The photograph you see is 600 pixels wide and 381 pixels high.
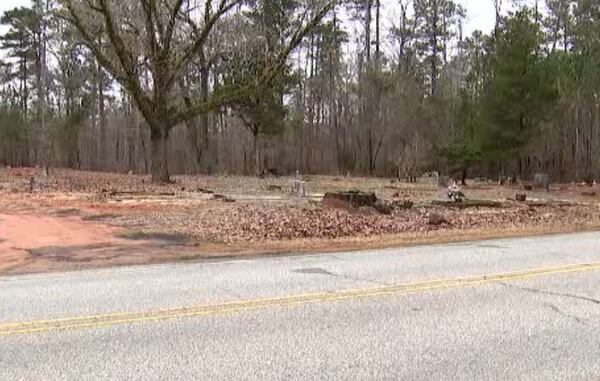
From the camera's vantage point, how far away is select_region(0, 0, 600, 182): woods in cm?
3206

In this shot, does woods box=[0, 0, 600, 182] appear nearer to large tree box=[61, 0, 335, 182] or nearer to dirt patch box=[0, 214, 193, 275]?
large tree box=[61, 0, 335, 182]

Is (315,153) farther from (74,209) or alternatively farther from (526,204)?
(74,209)

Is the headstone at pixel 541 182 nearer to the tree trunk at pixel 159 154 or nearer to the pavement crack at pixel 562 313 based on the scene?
the tree trunk at pixel 159 154

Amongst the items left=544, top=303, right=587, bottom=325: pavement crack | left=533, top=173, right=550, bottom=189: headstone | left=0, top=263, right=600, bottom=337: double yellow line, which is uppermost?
left=533, top=173, right=550, bottom=189: headstone

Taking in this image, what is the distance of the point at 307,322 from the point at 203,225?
1046 centimetres

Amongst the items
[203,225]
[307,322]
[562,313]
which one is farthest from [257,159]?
[307,322]

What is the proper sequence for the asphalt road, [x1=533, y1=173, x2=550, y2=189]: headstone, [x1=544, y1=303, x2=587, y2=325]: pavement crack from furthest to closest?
[x1=533, y1=173, x2=550, y2=189]: headstone, [x1=544, y1=303, x2=587, y2=325]: pavement crack, the asphalt road

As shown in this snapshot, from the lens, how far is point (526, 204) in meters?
26.0

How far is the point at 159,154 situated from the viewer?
105 feet

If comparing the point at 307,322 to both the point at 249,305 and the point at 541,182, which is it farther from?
the point at 541,182

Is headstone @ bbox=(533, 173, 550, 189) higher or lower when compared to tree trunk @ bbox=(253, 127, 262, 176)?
lower

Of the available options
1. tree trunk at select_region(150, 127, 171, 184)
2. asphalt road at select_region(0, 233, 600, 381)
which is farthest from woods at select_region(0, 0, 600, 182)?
asphalt road at select_region(0, 233, 600, 381)

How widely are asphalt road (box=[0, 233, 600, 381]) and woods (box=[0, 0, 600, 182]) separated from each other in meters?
21.4

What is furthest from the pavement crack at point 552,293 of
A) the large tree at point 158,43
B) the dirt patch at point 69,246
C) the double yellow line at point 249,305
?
the large tree at point 158,43
